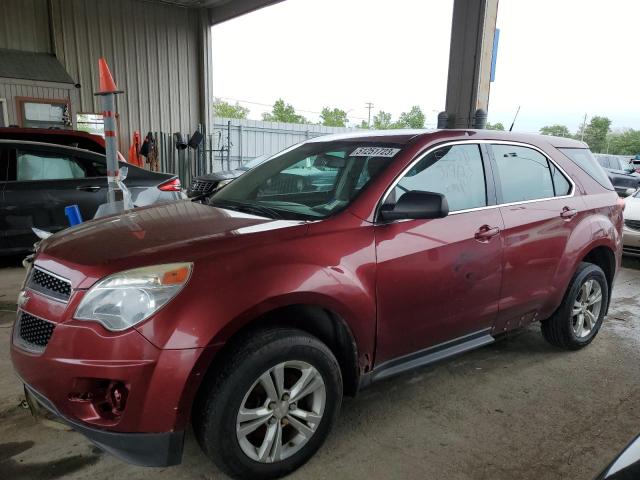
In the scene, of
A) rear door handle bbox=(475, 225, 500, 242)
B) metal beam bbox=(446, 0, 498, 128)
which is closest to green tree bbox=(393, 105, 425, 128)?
metal beam bbox=(446, 0, 498, 128)

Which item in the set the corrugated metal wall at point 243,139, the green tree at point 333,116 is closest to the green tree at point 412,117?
the green tree at point 333,116

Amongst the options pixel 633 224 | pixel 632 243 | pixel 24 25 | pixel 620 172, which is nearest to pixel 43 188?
pixel 632 243

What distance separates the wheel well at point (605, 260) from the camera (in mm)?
3793

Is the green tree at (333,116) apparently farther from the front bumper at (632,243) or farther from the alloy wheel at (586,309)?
the alloy wheel at (586,309)

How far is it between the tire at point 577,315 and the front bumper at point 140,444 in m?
2.82

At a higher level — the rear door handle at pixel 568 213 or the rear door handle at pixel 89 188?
the rear door handle at pixel 568 213

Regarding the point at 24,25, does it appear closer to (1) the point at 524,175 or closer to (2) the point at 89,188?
(2) the point at 89,188

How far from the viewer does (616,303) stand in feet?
16.7

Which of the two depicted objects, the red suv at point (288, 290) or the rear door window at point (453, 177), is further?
the rear door window at point (453, 177)

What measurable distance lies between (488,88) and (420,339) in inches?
228

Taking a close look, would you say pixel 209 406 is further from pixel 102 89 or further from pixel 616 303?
pixel 616 303

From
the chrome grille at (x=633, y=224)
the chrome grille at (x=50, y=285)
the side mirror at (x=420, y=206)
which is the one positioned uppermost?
the side mirror at (x=420, y=206)

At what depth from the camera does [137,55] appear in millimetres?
12969

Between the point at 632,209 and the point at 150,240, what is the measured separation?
7.20 meters
